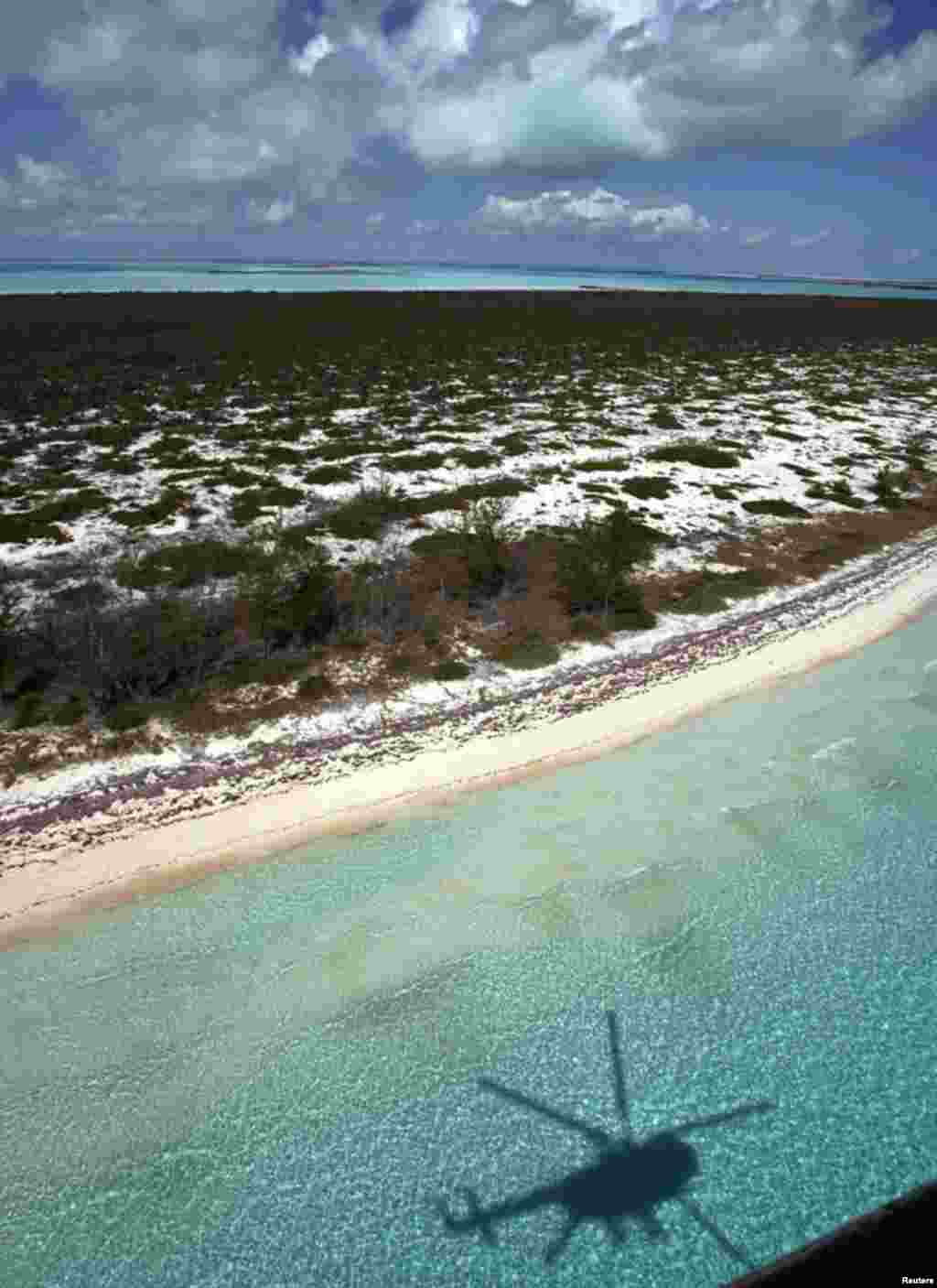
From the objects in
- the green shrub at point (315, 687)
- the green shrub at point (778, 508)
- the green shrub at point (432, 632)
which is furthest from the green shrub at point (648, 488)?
the green shrub at point (315, 687)

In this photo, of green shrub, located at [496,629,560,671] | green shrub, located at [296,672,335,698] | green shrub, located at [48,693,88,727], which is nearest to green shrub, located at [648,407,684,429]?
green shrub, located at [496,629,560,671]

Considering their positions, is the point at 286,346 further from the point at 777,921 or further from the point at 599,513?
the point at 777,921

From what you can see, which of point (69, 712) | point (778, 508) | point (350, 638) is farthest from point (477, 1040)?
point (778, 508)

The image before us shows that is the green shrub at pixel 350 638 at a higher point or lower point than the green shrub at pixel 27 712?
higher

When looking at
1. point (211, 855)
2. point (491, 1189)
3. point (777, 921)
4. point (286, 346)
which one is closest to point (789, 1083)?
point (777, 921)

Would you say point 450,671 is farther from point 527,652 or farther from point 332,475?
point 332,475

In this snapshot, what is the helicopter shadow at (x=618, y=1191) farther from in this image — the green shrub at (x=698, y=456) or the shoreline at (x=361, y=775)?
the green shrub at (x=698, y=456)
